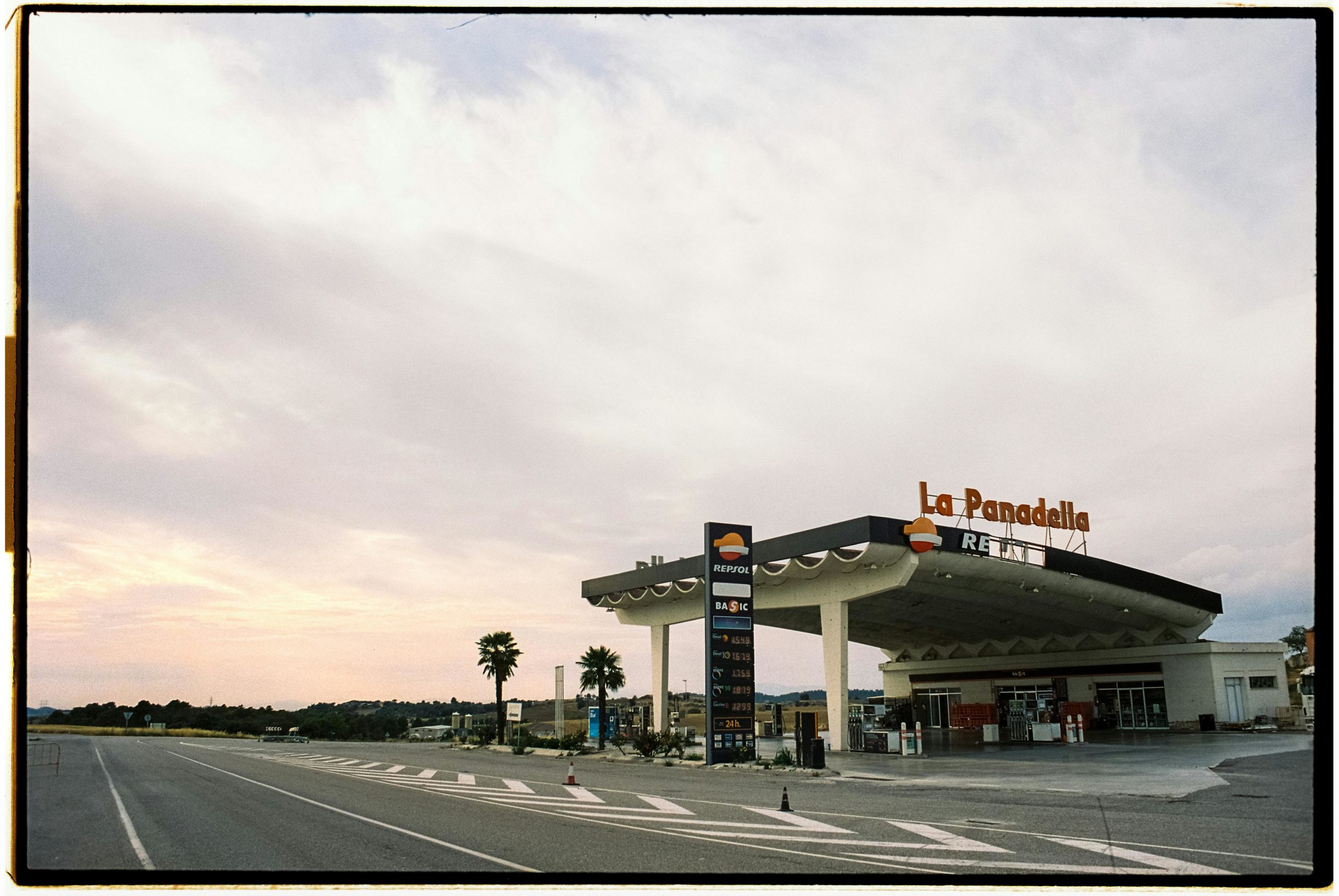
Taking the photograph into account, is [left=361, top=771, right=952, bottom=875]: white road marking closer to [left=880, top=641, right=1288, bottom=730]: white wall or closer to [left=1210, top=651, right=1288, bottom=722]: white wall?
[left=880, top=641, right=1288, bottom=730]: white wall

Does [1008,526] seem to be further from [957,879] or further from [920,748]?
[957,879]

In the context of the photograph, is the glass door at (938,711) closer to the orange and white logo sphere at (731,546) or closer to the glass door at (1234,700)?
the glass door at (1234,700)

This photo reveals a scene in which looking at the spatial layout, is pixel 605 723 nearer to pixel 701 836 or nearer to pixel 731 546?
pixel 731 546

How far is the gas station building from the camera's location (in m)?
39.9

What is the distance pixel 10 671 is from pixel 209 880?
4.74 metres

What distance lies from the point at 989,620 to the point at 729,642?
78.2ft

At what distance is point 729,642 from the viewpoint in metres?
36.8

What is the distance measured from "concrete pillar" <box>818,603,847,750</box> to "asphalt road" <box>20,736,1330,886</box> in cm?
1273

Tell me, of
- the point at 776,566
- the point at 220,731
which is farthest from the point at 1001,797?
the point at 220,731

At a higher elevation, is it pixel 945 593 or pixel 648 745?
pixel 945 593

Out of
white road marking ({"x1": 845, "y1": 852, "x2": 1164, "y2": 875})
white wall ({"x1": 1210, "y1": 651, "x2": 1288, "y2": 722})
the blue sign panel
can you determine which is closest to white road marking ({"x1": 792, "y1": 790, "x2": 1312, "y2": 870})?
white road marking ({"x1": 845, "y1": 852, "x2": 1164, "y2": 875})

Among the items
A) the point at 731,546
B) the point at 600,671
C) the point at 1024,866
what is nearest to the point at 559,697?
the point at 600,671

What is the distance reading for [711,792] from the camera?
23.0 metres

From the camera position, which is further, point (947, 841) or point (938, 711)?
point (938, 711)
